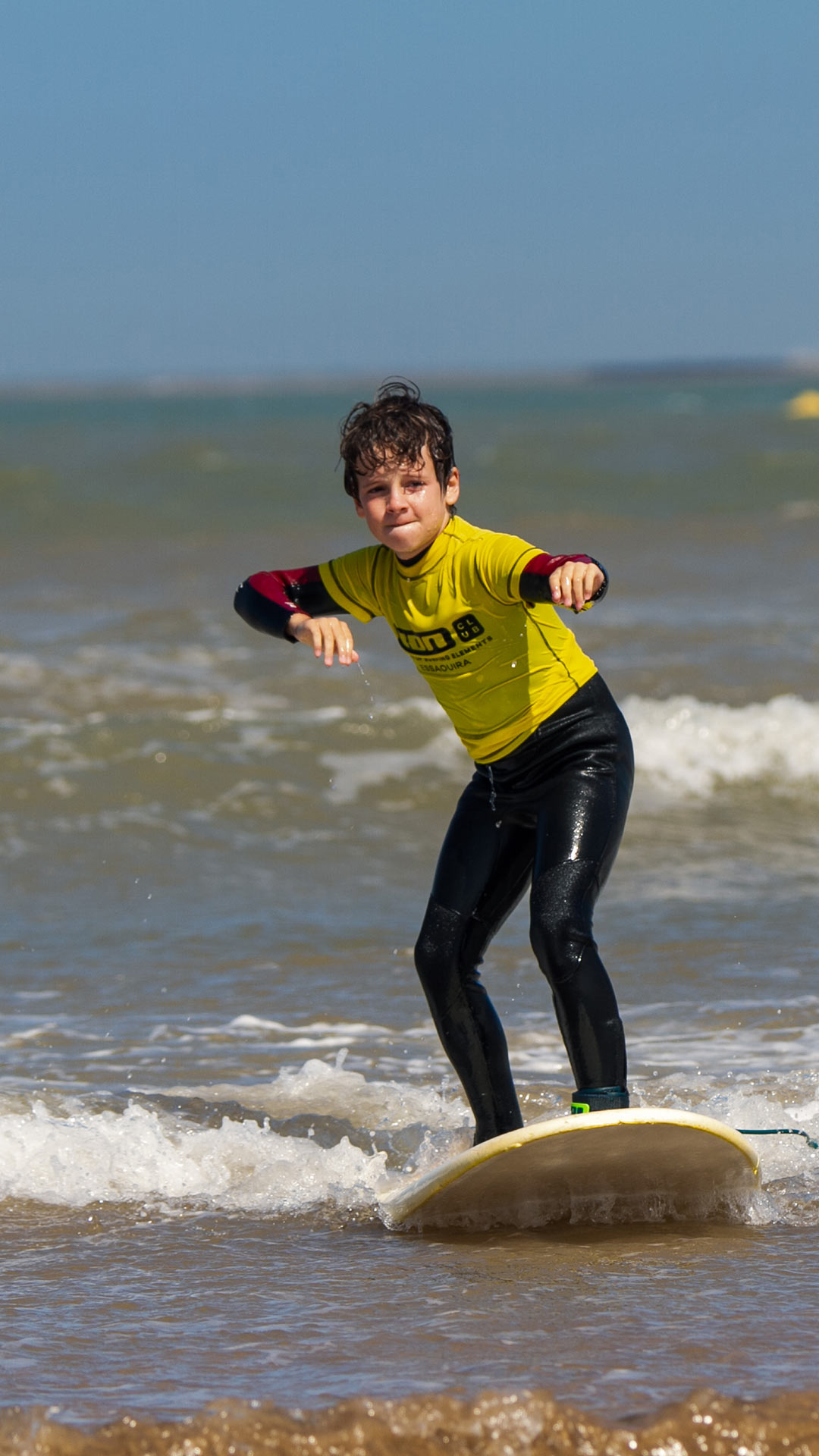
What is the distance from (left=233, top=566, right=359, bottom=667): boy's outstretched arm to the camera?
3635mm

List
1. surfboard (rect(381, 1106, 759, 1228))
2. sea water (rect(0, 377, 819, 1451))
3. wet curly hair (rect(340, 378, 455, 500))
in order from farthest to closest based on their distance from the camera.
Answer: wet curly hair (rect(340, 378, 455, 500)) < surfboard (rect(381, 1106, 759, 1228)) < sea water (rect(0, 377, 819, 1451))

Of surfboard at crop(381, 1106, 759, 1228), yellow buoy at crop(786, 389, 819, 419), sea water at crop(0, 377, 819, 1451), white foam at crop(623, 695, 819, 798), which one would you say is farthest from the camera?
yellow buoy at crop(786, 389, 819, 419)

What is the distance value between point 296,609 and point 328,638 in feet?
1.04

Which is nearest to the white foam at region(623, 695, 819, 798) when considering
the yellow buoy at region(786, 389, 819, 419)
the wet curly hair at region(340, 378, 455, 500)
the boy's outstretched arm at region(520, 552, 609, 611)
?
the wet curly hair at region(340, 378, 455, 500)

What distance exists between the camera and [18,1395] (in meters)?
2.69

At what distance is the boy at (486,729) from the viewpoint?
362 cm

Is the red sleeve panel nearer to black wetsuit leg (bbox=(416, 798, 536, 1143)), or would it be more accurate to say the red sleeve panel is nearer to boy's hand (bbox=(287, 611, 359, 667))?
boy's hand (bbox=(287, 611, 359, 667))

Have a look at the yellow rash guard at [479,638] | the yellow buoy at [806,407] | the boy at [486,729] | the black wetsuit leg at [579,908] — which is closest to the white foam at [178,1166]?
the boy at [486,729]

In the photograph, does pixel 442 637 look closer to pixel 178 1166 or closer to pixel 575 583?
pixel 575 583

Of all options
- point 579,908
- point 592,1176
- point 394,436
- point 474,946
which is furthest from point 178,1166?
point 394,436

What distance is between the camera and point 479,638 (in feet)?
12.3

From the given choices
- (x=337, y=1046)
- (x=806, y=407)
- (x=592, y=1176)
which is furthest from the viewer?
(x=806, y=407)

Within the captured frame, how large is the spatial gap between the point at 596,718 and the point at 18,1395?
191cm

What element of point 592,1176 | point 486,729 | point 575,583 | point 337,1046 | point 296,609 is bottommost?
point 592,1176
